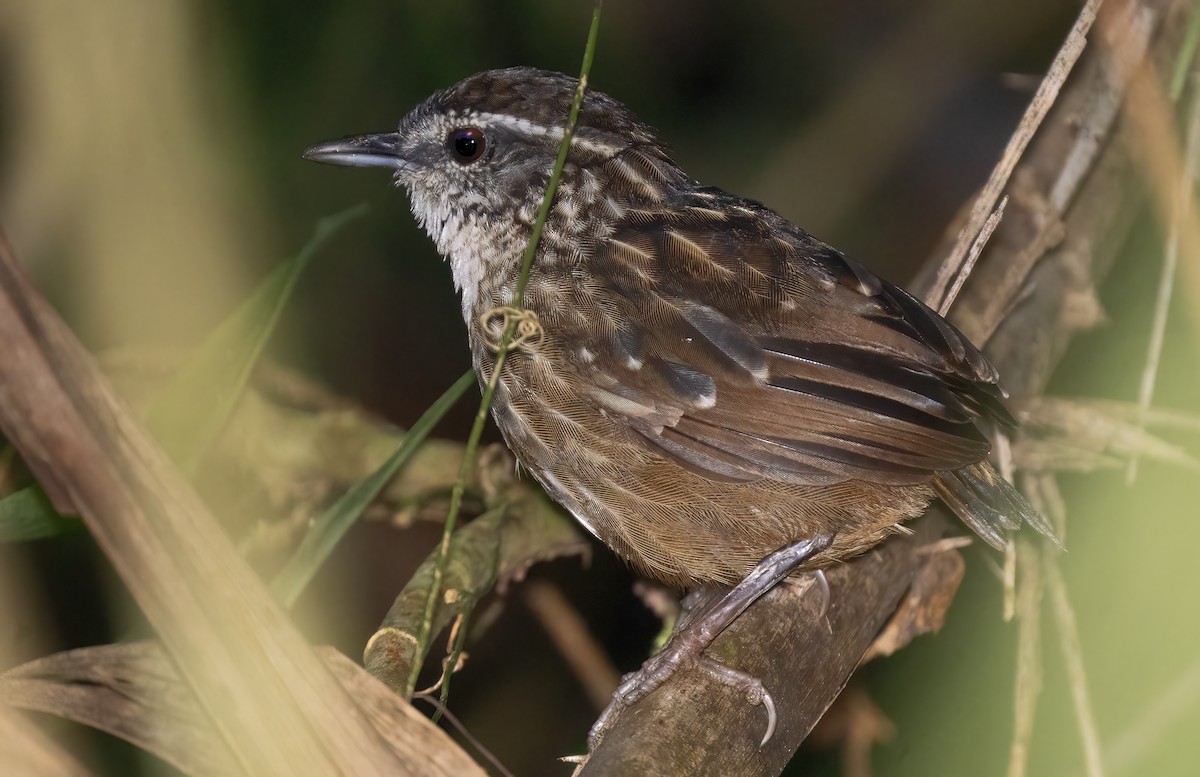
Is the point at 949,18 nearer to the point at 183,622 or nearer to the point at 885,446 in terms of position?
the point at 885,446

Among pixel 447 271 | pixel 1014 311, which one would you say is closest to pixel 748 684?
pixel 1014 311

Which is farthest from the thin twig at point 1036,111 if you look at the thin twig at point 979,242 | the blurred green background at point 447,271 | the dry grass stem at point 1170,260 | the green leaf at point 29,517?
the green leaf at point 29,517

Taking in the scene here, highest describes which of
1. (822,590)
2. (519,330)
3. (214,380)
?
(519,330)

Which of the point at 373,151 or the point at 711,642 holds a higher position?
the point at 373,151

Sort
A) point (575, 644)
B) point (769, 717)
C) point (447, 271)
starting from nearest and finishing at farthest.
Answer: point (769, 717)
point (575, 644)
point (447, 271)

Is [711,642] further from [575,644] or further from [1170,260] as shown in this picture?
[1170,260]

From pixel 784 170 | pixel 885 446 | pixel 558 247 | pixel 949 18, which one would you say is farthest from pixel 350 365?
pixel 949 18
